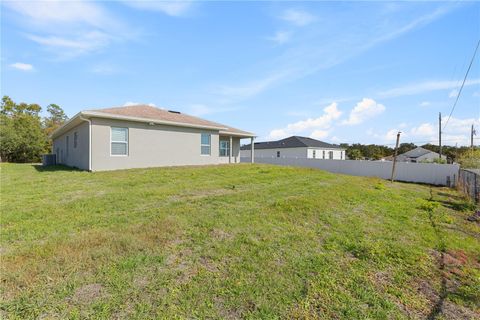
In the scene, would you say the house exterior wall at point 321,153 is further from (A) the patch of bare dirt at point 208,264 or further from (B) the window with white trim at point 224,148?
(A) the patch of bare dirt at point 208,264

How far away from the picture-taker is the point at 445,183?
1473 cm

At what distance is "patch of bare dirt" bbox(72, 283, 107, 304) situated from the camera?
2.26 m

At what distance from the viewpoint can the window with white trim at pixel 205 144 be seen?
14.6m

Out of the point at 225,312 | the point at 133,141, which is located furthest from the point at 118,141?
the point at 225,312

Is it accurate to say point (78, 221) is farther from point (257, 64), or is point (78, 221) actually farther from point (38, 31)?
point (257, 64)

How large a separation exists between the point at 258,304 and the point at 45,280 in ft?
7.44

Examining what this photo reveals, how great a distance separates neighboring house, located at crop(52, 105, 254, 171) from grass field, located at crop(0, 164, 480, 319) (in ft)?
15.6

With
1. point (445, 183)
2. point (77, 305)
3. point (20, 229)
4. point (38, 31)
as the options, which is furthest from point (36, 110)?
point (445, 183)

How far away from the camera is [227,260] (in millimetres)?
3188

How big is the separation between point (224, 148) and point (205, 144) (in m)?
3.37

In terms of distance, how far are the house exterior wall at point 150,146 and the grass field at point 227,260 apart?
4.68m

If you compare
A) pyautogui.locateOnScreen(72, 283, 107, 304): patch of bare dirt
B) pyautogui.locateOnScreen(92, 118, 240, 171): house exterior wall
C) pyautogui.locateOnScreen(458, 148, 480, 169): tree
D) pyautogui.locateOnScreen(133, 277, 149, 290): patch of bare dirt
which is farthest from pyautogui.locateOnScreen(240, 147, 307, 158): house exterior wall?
pyautogui.locateOnScreen(72, 283, 107, 304): patch of bare dirt

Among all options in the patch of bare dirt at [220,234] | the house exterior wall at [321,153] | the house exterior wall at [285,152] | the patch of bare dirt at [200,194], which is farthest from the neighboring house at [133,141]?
the house exterior wall at [321,153]

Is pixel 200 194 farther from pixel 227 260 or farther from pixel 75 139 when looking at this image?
pixel 75 139
